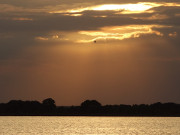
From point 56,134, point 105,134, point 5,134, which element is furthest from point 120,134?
point 5,134

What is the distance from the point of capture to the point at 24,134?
152 meters

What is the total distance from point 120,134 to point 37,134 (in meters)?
21.1

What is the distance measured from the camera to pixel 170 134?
6314 inches

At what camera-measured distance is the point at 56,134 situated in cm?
15512

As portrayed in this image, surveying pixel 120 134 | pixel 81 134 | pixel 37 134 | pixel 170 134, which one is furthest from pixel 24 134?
pixel 170 134

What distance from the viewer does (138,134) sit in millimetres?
158125

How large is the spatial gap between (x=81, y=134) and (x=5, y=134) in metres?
18.8

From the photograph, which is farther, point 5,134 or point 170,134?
point 170,134

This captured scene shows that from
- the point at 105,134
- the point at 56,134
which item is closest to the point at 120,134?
the point at 105,134

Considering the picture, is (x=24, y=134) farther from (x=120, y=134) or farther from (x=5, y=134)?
(x=120, y=134)

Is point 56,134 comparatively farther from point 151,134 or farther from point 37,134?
point 151,134

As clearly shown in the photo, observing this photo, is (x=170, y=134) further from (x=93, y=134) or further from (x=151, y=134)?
(x=93, y=134)

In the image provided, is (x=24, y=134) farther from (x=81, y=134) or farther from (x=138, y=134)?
(x=138, y=134)

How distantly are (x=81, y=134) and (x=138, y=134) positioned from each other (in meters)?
14.6
